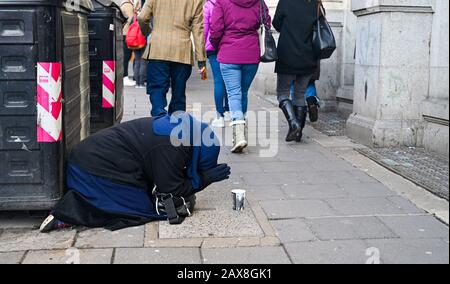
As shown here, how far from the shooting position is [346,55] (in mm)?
9953

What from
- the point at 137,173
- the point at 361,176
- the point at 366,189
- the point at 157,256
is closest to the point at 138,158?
the point at 137,173

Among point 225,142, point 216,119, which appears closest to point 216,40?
point 225,142

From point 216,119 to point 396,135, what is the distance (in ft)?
8.32

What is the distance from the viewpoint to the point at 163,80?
23.0 ft

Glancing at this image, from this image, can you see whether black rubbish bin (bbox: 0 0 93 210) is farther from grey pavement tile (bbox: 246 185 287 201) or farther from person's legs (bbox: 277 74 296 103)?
person's legs (bbox: 277 74 296 103)

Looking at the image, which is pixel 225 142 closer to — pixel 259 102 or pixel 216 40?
pixel 216 40

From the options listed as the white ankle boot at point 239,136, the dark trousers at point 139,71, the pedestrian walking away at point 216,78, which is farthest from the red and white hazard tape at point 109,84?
the dark trousers at point 139,71

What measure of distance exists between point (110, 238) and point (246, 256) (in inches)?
37.6

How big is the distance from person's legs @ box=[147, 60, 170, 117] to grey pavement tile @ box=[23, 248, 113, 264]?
304 cm

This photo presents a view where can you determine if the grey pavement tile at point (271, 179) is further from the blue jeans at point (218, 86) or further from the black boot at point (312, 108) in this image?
the black boot at point (312, 108)

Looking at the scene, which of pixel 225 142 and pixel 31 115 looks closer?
pixel 31 115

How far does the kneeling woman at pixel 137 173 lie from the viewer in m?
4.50

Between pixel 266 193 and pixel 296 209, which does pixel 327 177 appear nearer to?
pixel 266 193
